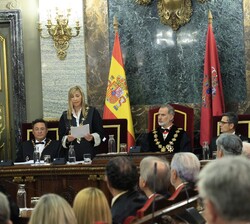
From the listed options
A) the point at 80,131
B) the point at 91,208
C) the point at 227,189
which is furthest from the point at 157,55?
the point at 227,189

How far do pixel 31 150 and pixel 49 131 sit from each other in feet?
2.24

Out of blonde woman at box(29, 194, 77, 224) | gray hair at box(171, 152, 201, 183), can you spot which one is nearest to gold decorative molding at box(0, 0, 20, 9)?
gray hair at box(171, 152, 201, 183)

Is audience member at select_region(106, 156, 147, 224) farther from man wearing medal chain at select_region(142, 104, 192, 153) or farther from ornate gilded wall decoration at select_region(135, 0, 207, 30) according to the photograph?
ornate gilded wall decoration at select_region(135, 0, 207, 30)

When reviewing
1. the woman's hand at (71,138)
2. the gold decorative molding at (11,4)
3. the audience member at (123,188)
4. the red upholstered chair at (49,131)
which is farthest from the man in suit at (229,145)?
the gold decorative molding at (11,4)

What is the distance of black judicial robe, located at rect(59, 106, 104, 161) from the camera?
8.80 m

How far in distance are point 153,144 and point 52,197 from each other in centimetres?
581

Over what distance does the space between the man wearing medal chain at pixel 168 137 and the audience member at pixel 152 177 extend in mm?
4221

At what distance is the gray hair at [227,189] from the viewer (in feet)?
7.28

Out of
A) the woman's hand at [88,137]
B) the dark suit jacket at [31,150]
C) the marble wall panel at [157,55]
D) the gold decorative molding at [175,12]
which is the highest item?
the gold decorative molding at [175,12]

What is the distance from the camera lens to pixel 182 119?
948cm

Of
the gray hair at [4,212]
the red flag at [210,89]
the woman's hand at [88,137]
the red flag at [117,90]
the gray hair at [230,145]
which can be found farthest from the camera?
the red flag at [117,90]

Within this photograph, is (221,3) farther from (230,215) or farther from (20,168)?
(230,215)

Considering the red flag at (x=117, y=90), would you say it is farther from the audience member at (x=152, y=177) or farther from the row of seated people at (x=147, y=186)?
the audience member at (x=152, y=177)

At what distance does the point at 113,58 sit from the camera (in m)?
10.3
